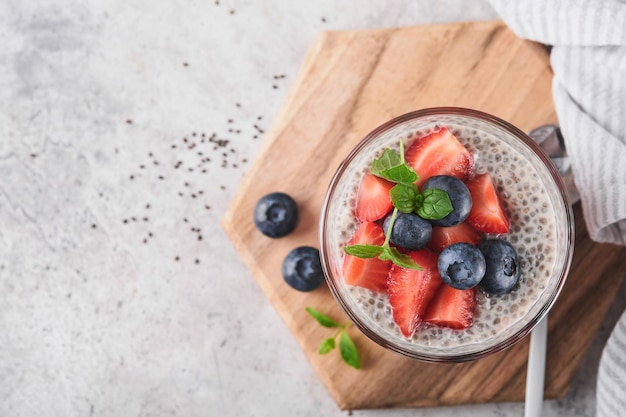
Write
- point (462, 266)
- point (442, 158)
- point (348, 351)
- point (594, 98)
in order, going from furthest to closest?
1. point (348, 351)
2. point (594, 98)
3. point (442, 158)
4. point (462, 266)

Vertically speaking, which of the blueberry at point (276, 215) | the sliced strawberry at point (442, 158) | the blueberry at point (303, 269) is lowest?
the blueberry at point (303, 269)

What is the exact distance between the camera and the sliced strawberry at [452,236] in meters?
1.21

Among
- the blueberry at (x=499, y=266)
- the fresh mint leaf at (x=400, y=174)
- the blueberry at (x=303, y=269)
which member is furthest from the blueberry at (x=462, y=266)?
the blueberry at (x=303, y=269)

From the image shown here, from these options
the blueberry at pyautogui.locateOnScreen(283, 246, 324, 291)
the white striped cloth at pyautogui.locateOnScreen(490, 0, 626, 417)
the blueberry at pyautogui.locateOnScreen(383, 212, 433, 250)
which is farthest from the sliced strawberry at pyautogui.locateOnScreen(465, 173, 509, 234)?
the blueberry at pyautogui.locateOnScreen(283, 246, 324, 291)

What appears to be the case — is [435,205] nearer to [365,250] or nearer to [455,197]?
[455,197]

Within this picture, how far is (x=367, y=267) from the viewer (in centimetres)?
128

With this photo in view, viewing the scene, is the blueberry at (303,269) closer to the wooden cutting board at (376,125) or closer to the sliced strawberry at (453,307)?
the wooden cutting board at (376,125)

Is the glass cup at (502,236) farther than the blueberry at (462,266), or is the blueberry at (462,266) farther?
the glass cup at (502,236)

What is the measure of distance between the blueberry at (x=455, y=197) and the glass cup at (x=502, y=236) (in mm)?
139

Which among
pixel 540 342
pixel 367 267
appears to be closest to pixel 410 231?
pixel 367 267

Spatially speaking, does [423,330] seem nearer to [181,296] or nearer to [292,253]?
[292,253]

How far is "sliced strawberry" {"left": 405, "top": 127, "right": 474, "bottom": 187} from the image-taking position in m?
1.24

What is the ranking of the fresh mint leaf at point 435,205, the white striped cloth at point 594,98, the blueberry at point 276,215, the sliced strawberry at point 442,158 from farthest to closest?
the blueberry at point 276,215 → the white striped cloth at point 594,98 → the sliced strawberry at point 442,158 → the fresh mint leaf at point 435,205

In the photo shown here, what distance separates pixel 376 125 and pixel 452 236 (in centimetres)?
48
